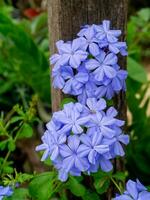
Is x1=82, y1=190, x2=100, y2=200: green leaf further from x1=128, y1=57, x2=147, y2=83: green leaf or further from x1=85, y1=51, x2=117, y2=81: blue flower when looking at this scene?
x1=128, y1=57, x2=147, y2=83: green leaf

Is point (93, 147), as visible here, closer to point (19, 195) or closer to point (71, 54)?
point (71, 54)

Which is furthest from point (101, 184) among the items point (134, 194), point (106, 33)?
point (106, 33)

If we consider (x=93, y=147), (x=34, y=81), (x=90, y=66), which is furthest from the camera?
(x=34, y=81)

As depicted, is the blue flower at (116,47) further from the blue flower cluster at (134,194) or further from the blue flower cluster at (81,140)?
the blue flower cluster at (134,194)

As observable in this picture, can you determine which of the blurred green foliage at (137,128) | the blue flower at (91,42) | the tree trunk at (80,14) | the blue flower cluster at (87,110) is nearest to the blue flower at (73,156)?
the blue flower cluster at (87,110)

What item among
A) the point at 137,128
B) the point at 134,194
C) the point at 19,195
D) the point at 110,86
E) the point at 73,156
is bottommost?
the point at 137,128

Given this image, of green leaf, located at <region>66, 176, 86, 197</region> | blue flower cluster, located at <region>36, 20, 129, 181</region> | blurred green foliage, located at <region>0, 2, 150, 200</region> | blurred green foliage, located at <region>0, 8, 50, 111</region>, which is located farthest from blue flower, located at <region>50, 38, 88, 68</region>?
blurred green foliage, located at <region>0, 8, 50, 111</region>
